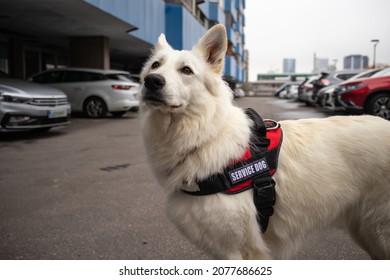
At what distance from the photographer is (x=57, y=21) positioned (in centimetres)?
1287

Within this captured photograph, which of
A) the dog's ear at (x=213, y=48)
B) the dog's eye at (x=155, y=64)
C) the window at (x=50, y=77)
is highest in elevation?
the window at (x=50, y=77)

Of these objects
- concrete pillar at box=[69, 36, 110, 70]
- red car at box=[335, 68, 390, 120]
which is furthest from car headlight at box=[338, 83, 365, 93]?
concrete pillar at box=[69, 36, 110, 70]

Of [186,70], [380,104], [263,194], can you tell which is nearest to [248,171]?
[263,194]

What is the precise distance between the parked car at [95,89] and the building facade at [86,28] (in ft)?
6.44

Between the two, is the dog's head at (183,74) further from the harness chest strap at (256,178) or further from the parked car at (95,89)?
the parked car at (95,89)

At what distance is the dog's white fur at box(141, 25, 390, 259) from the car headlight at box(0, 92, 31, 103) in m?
6.85

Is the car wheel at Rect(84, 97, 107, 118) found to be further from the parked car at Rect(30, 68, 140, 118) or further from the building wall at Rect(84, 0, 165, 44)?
the building wall at Rect(84, 0, 165, 44)

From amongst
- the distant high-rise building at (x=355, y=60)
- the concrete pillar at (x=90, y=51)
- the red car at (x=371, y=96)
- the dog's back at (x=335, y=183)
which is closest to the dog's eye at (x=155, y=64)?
the dog's back at (x=335, y=183)

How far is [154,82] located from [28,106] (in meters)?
7.10

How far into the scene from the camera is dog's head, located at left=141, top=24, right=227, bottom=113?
2.26 metres

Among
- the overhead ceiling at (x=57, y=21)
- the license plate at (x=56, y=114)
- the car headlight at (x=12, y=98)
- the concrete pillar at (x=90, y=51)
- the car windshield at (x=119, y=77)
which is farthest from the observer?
the concrete pillar at (x=90, y=51)

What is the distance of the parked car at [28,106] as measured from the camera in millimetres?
7920

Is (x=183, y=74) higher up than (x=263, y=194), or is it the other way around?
(x=183, y=74)

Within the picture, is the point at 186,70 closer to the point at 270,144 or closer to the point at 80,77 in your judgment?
the point at 270,144
